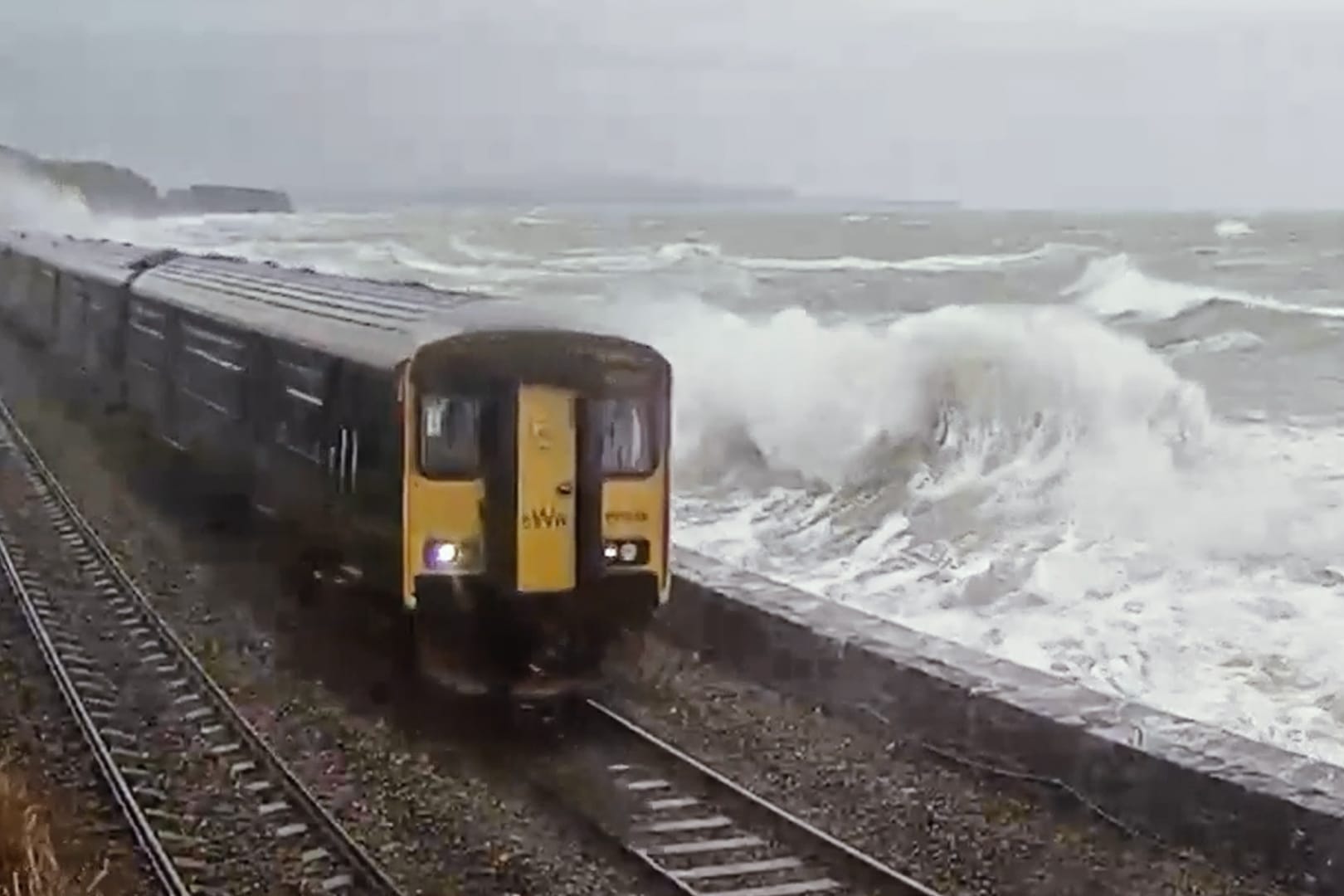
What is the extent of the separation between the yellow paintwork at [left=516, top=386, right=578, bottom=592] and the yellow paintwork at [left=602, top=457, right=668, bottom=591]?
9.5 inches

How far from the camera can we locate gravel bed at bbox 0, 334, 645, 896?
310 inches

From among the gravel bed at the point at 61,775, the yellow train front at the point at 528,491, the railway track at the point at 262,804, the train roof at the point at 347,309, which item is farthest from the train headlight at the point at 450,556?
the gravel bed at the point at 61,775

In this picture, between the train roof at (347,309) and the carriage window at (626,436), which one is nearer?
the carriage window at (626,436)

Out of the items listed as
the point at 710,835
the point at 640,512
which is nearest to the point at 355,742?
the point at 640,512

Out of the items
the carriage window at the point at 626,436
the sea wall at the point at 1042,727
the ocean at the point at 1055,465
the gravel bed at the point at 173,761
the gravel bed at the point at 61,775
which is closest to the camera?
the sea wall at the point at 1042,727

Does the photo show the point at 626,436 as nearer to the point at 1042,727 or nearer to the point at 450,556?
the point at 450,556

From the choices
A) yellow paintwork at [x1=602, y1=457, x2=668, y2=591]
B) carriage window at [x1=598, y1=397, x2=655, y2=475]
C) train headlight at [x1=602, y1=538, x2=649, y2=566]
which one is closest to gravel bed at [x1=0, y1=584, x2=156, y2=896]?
train headlight at [x1=602, y1=538, x2=649, y2=566]

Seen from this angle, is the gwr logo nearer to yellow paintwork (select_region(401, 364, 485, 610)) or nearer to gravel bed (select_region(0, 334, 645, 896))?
yellow paintwork (select_region(401, 364, 485, 610))

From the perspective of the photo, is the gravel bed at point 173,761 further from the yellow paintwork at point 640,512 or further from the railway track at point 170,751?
the yellow paintwork at point 640,512

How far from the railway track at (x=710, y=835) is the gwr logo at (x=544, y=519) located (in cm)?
120

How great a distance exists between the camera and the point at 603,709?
1016 centimetres

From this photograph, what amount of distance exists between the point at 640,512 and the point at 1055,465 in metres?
11.2

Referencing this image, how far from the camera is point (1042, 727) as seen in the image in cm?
860

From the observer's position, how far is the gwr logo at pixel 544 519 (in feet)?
31.9
